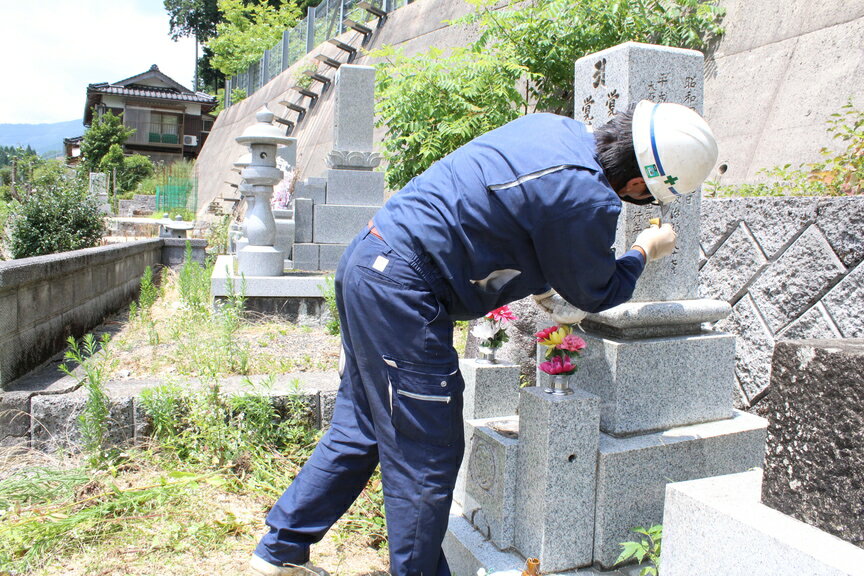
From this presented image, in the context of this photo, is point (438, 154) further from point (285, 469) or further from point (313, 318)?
point (285, 469)

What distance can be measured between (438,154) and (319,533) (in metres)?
5.92

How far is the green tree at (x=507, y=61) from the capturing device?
7.23m

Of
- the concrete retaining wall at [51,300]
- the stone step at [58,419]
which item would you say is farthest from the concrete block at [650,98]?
the concrete retaining wall at [51,300]

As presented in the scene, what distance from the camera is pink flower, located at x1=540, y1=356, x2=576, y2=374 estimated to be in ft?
7.17

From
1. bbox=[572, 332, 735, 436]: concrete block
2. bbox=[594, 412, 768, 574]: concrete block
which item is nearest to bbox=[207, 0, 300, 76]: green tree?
bbox=[572, 332, 735, 436]: concrete block

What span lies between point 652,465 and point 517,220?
1.20m

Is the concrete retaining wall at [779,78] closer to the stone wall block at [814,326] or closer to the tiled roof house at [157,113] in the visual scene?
the stone wall block at [814,326]

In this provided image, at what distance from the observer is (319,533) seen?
2.11 metres

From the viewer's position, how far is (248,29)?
1230 inches

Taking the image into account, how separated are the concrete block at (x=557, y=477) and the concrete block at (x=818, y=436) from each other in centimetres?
77

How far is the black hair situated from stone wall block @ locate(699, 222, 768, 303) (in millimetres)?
1888

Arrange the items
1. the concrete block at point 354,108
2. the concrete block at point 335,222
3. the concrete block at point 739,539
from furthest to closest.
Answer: the concrete block at point 354,108 → the concrete block at point 335,222 → the concrete block at point 739,539

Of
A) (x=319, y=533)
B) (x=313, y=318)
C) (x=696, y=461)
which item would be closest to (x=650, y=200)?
(x=696, y=461)

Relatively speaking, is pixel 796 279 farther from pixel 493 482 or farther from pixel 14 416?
pixel 14 416
